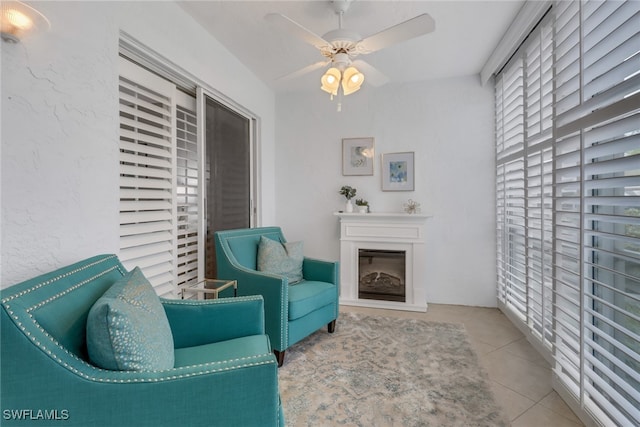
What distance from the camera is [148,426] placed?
36.3 inches

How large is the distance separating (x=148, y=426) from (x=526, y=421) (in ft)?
5.98

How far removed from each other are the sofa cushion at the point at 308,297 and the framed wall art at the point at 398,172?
158 cm

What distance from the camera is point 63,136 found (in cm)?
149

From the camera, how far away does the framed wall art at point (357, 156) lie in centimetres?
375

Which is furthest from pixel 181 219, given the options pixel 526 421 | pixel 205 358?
pixel 526 421

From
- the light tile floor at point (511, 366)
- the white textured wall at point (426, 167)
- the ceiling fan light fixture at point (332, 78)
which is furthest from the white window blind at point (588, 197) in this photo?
the ceiling fan light fixture at point (332, 78)

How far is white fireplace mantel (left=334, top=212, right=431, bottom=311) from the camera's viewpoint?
11.1ft

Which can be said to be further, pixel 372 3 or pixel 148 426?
pixel 372 3

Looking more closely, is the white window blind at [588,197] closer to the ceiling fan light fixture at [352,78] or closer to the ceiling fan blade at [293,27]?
the ceiling fan light fixture at [352,78]

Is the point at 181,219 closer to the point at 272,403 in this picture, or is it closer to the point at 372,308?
the point at 272,403

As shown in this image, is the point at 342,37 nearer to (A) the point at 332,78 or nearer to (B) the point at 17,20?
(A) the point at 332,78

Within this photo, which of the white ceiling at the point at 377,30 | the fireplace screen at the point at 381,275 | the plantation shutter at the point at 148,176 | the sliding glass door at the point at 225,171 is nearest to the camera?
the plantation shutter at the point at 148,176

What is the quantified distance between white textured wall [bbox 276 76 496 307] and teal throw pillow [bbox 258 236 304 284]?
114 centimetres

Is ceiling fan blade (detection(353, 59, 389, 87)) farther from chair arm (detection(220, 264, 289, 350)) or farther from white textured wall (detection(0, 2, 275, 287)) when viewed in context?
chair arm (detection(220, 264, 289, 350))
